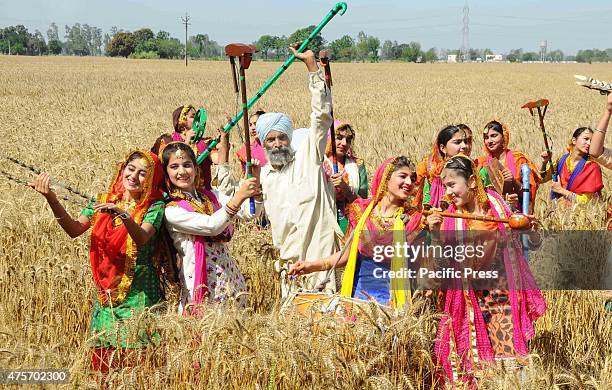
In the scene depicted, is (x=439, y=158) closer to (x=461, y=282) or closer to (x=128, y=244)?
(x=461, y=282)

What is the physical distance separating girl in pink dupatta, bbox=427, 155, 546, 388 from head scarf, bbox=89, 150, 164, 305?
1473mm

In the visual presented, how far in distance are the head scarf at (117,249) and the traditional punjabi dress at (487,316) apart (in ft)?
5.05

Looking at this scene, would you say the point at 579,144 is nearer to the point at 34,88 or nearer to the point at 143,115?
the point at 143,115

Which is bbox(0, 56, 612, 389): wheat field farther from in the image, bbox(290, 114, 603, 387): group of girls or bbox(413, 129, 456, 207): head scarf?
bbox(413, 129, 456, 207): head scarf

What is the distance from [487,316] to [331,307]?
738 millimetres

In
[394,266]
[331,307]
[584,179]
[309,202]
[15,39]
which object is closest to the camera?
[331,307]

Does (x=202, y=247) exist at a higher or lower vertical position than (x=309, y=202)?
lower

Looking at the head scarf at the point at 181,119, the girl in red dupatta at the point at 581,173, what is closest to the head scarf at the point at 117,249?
the head scarf at the point at 181,119

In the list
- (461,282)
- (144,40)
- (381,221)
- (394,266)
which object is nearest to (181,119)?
(381,221)

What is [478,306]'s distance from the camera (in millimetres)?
3459

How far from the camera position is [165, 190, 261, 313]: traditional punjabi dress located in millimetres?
3842

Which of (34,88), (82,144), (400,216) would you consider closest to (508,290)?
(400,216)

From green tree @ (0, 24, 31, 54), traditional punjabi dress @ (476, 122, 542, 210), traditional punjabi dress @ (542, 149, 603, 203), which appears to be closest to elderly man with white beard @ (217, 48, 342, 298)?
traditional punjabi dress @ (476, 122, 542, 210)

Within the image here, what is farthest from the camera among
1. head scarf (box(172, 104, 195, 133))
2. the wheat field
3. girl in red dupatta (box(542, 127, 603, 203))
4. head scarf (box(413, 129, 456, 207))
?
girl in red dupatta (box(542, 127, 603, 203))
